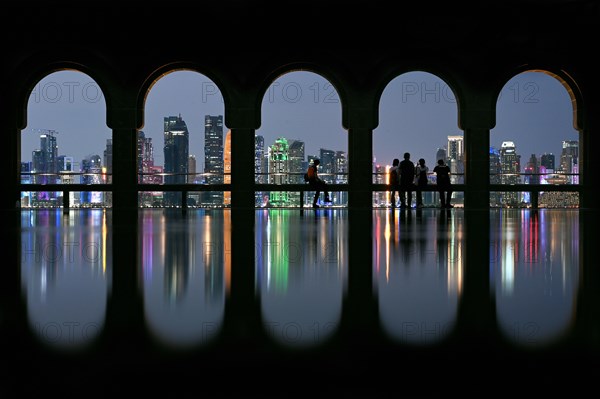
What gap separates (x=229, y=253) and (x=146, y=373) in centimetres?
366

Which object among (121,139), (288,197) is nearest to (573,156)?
(288,197)

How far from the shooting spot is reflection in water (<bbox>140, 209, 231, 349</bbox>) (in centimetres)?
226

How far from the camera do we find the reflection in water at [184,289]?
2.26 metres

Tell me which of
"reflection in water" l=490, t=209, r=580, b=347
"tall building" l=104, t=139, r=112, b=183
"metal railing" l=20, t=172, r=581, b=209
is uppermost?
"tall building" l=104, t=139, r=112, b=183

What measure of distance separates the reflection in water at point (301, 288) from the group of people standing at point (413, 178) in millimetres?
13526

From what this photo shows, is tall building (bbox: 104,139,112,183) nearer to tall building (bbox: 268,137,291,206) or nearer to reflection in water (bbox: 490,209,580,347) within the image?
tall building (bbox: 268,137,291,206)

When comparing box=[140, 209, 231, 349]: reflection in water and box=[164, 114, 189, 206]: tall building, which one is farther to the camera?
box=[164, 114, 189, 206]: tall building

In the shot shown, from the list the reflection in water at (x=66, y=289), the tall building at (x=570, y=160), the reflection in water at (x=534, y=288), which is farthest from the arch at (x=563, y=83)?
the reflection in water at (x=66, y=289)

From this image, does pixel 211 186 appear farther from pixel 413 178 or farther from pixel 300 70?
pixel 413 178

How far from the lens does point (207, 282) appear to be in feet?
11.8

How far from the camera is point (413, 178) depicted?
20094 millimetres

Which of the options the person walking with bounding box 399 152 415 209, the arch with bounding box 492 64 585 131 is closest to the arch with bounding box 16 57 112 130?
the person walking with bounding box 399 152 415 209

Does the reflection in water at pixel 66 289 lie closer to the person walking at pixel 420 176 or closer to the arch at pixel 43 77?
the arch at pixel 43 77

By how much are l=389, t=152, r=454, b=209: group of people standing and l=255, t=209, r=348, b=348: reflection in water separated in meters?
13.5
